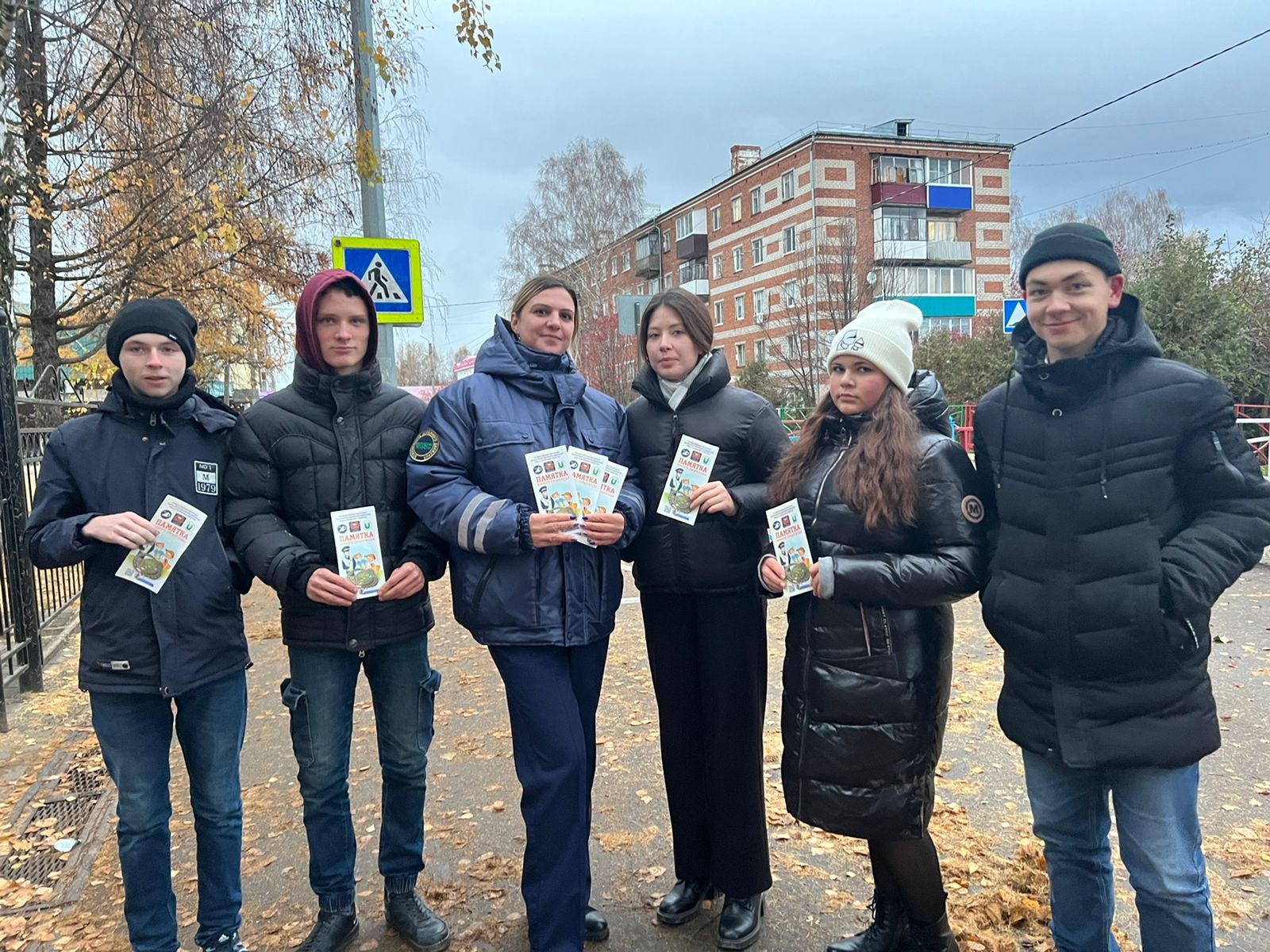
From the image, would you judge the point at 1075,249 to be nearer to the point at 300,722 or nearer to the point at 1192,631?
the point at 1192,631

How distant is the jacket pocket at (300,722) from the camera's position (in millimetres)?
2979

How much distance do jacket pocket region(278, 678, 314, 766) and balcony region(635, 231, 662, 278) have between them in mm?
57767

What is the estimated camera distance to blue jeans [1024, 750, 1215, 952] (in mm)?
2258

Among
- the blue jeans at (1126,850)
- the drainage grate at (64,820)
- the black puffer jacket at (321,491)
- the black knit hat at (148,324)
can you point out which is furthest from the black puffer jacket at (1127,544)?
the drainage grate at (64,820)

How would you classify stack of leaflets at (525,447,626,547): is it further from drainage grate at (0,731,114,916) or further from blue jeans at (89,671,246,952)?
drainage grate at (0,731,114,916)

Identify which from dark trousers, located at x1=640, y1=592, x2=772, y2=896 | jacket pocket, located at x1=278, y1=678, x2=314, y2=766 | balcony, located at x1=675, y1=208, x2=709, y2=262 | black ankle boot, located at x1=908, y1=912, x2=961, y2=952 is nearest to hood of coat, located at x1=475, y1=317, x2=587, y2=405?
dark trousers, located at x1=640, y1=592, x2=772, y2=896

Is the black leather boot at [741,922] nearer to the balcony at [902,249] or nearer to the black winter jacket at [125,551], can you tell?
the black winter jacket at [125,551]

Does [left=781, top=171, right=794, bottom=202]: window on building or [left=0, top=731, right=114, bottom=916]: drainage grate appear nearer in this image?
[left=0, top=731, right=114, bottom=916]: drainage grate

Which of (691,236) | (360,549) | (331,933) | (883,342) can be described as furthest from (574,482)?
(691,236)

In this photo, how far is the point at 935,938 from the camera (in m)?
2.79

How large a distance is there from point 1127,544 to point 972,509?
0.48m

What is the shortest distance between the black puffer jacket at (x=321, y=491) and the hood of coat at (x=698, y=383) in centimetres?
93

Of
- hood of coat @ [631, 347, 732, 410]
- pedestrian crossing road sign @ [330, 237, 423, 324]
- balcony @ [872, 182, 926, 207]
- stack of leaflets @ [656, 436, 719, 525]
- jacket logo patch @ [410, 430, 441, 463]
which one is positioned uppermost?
balcony @ [872, 182, 926, 207]

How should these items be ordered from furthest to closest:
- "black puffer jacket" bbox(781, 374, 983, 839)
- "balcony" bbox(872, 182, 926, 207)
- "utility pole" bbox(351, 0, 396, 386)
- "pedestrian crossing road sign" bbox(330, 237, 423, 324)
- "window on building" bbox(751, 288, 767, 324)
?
"window on building" bbox(751, 288, 767, 324), "balcony" bbox(872, 182, 926, 207), "pedestrian crossing road sign" bbox(330, 237, 423, 324), "utility pole" bbox(351, 0, 396, 386), "black puffer jacket" bbox(781, 374, 983, 839)
